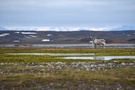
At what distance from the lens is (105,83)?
2561 centimetres

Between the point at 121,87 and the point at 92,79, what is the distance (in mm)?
3171

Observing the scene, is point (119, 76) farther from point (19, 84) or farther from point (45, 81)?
point (19, 84)

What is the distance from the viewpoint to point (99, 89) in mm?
23562

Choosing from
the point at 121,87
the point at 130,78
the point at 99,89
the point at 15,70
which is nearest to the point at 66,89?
the point at 99,89

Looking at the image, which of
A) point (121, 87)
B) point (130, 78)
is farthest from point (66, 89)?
point (130, 78)

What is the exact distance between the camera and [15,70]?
32969mm

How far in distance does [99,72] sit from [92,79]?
3.92m

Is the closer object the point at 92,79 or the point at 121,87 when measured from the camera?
the point at 121,87

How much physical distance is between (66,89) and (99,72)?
7.55 meters

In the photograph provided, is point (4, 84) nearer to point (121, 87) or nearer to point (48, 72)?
point (48, 72)

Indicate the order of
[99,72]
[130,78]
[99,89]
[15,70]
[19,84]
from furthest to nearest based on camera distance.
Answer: [15,70]
[99,72]
[130,78]
[19,84]
[99,89]

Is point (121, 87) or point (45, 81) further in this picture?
point (45, 81)

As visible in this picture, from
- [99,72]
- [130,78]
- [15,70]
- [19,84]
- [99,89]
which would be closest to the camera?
[99,89]

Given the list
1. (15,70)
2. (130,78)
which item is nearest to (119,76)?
(130,78)
